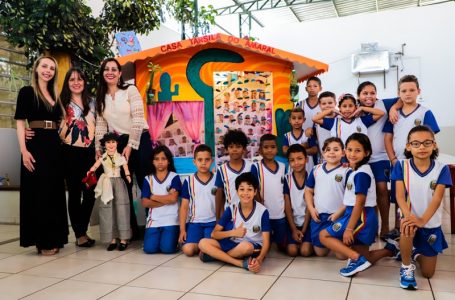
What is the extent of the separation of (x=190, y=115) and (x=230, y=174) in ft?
3.24

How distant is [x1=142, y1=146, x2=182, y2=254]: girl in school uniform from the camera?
3311 millimetres

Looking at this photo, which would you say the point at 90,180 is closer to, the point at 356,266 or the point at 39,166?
the point at 39,166

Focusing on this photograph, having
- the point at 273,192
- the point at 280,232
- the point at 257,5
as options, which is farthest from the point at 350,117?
the point at 257,5

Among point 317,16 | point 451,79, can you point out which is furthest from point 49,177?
point 317,16

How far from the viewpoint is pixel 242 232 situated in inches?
110

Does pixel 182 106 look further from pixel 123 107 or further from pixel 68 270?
pixel 68 270

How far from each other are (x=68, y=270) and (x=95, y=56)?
3501 mm

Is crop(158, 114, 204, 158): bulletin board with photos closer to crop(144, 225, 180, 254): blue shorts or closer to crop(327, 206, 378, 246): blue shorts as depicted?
crop(144, 225, 180, 254): blue shorts

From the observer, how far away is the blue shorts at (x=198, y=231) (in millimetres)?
3190

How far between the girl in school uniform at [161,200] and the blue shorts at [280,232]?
0.78 meters

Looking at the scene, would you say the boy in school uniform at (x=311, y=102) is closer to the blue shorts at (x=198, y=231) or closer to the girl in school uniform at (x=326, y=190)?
the girl in school uniform at (x=326, y=190)

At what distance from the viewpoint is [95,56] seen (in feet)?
18.2

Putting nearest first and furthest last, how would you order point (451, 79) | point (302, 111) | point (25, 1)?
point (302, 111), point (25, 1), point (451, 79)

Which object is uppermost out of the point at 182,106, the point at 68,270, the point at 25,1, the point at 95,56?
the point at 25,1
